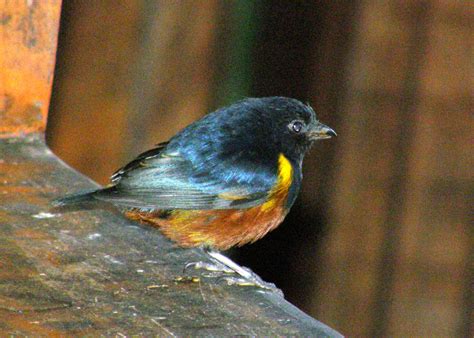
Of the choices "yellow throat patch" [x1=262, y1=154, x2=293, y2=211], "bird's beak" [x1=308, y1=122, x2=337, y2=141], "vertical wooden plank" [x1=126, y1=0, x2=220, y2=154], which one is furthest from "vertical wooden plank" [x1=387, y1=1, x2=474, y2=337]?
"yellow throat patch" [x1=262, y1=154, x2=293, y2=211]

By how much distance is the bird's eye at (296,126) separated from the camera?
495 centimetres

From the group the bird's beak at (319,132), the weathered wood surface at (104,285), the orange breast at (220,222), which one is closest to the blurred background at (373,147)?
the bird's beak at (319,132)

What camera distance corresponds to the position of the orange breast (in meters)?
4.31

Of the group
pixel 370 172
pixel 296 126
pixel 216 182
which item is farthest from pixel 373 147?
pixel 216 182

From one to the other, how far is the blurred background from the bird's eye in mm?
1217

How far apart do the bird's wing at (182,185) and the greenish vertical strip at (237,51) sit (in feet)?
6.20

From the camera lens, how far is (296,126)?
195 inches

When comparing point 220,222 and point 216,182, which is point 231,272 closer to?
point 220,222

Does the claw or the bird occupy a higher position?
the bird

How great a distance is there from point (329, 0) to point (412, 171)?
136cm

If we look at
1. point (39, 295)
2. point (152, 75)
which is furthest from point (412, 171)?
point (39, 295)

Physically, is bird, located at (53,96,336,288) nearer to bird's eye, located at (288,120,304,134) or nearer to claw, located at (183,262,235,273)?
bird's eye, located at (288,120,304,134)

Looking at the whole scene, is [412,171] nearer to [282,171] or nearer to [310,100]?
[310,100]

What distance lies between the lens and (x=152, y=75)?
19.0 ft
